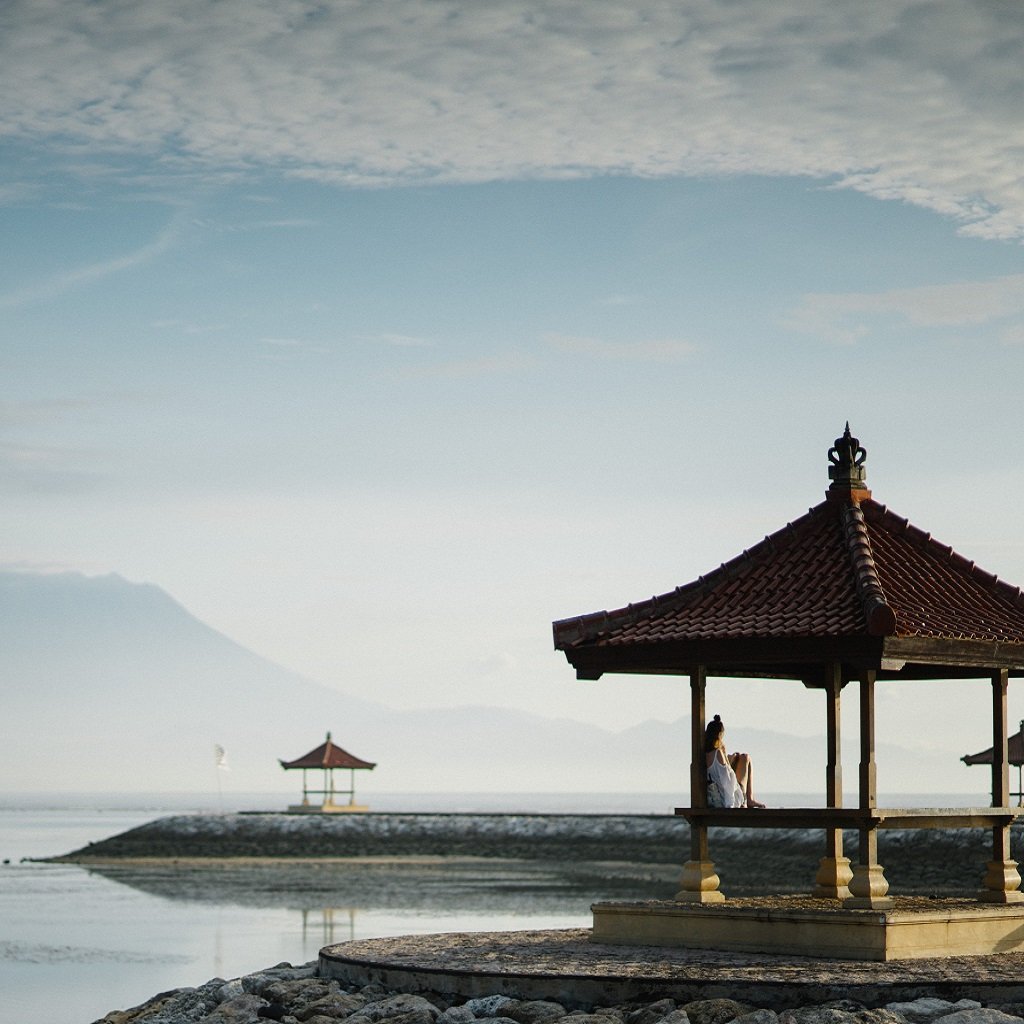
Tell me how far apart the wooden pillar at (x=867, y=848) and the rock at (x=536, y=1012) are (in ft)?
10.3

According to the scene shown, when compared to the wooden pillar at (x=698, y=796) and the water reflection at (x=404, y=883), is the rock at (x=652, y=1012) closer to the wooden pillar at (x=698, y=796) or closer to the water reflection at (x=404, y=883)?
the wooden pillar at (x=698, y=796)

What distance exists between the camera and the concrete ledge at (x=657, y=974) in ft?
42.2

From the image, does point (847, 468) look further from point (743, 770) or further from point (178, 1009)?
point (178, 1009)

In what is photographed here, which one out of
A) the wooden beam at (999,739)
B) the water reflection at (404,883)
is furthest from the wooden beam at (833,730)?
the water reflection at (404,883)

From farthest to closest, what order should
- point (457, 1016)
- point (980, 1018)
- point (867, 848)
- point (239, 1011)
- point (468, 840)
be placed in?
point (468, 840), point (867, 848), point (239, 1011), point (457, 1016), point (980, 1018)

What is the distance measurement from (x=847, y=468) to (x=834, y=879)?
3789 millimetres

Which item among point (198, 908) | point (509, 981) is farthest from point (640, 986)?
point (198, 908)

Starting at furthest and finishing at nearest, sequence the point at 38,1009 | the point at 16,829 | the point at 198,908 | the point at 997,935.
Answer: the point at 16,829 → the point at 198,908 → the point at 38,1009 → the point at 997,935

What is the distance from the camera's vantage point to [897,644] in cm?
1498

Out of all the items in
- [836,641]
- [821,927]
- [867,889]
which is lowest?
[821,927]

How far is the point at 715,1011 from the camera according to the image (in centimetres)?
1268

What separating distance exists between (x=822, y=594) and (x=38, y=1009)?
1338 centimetres

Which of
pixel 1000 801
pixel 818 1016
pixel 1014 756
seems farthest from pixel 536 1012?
pixel 1014 756

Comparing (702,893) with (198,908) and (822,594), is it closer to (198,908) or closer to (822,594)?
(822,594)
